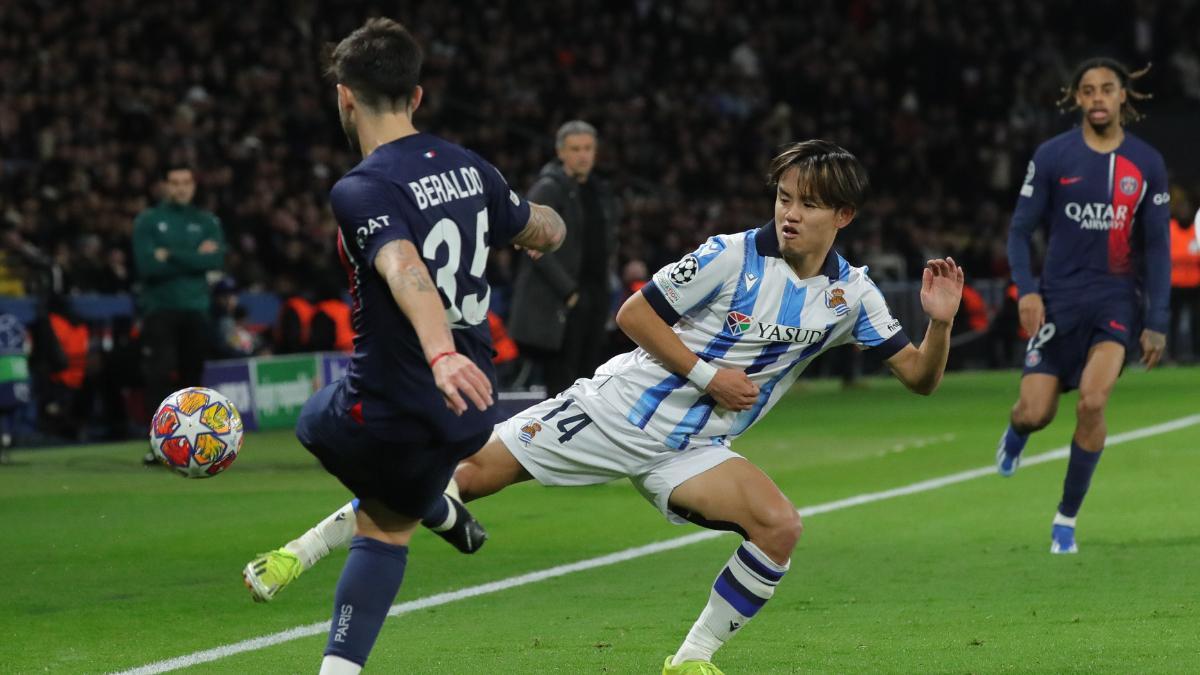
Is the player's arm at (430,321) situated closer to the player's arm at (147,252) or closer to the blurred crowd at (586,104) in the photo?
the player's arm at (147,252)

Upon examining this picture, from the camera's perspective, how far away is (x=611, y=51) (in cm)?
3109

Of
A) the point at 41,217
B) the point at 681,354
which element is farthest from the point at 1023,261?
the point at 41,217

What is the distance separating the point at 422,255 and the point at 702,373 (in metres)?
1.36

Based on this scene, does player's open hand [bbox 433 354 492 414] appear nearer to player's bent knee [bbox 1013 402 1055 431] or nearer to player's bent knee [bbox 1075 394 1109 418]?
player's bent knee [bbox 1075 394 1109 418]

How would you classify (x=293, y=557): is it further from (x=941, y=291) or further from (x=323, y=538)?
(x=941, y=291)

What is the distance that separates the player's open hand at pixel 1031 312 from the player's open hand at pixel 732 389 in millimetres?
3400

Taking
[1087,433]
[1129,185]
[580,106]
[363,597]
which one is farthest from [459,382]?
[580,106]

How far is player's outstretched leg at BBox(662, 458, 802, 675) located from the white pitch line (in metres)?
1.62

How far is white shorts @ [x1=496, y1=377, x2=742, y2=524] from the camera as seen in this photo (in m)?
6.02

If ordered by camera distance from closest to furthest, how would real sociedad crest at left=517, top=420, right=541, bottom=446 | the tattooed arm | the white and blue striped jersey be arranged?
the tattooed arm
the white and blue striped jersey
real sociedad crest at left=517, top=420, right=541, bottom=446

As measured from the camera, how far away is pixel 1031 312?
29.4ft

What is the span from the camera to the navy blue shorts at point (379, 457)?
493 cm

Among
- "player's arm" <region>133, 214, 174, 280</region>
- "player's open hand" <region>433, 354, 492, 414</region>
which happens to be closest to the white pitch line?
"player's open hand" <region>433, 354, 492, 414</region>

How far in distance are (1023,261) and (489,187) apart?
4.74m
